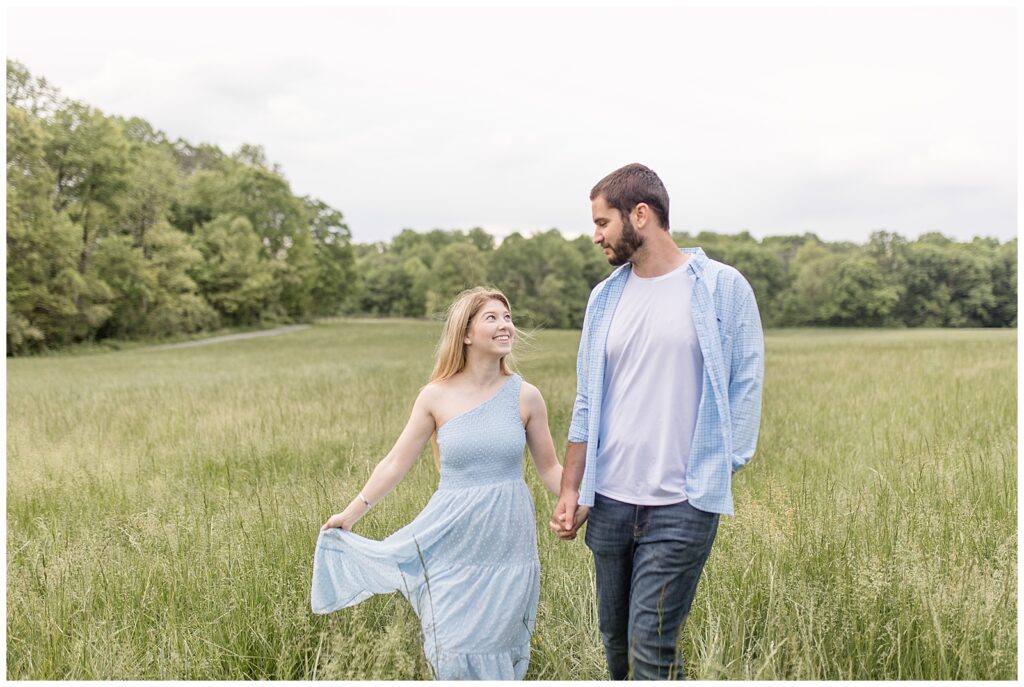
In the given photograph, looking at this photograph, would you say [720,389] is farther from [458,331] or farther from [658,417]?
[458,331]

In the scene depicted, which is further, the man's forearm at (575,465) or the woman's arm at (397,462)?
the woman's arm at (397,462)

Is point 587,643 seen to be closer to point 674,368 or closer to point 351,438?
point 674,368

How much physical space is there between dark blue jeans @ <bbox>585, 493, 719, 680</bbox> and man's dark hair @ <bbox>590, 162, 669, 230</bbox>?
3.41 ft

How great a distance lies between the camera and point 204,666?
11.2ft

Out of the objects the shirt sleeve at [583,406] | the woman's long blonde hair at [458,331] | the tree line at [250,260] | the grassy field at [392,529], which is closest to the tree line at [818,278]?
the tree line at [250,260]

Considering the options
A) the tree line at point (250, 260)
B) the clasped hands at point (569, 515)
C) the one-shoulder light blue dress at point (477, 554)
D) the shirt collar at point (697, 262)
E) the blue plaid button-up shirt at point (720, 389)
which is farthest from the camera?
the tree line at point (250, 260)

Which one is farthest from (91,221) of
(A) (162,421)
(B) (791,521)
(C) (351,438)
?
(B) (791,521)

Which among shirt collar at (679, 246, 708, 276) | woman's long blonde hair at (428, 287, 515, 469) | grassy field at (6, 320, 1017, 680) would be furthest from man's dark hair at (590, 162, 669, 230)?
grassy field at (6, 320, 1017, 680)

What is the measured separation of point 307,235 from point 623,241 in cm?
5559

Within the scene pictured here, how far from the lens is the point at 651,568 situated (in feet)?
8.65

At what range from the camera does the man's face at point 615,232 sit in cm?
274

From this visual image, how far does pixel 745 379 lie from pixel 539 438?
897 millimetres

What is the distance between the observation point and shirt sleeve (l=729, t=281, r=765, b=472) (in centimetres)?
266

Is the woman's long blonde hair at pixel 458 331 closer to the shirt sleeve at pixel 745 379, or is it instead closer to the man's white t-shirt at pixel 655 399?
the man's white t-shirt at pixel 655 399
